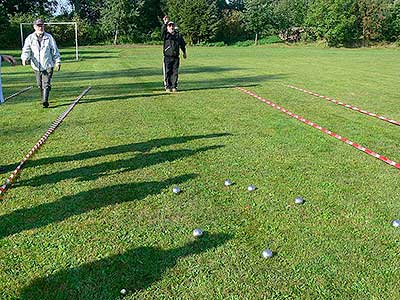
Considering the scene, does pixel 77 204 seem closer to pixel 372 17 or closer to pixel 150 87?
pixel 150 87

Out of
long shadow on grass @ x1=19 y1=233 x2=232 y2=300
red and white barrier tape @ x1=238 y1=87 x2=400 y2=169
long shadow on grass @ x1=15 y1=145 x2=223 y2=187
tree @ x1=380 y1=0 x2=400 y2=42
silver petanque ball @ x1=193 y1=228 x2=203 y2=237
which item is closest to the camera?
long shadow on grass @ x1=19 y1=233 x2=232 y2=300

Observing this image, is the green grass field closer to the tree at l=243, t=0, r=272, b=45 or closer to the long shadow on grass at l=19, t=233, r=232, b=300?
the long shadow on grass at l=19, t=233, r=232, b=300

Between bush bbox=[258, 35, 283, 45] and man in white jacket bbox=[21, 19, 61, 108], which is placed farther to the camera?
bush bbox=[258, 35, 283, 45]

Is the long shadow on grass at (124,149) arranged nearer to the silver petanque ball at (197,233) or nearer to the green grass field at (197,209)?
the green grass field at (197,209)

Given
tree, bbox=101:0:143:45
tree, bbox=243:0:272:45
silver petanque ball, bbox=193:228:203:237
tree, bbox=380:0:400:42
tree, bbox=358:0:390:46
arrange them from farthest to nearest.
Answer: tree, bbox=243:0:272:45 < tree, bbox=101:0:143:45 < tree, bbox=358:0:390:46 < tree, bbox=380:0:400:42 < silver petanque ball, bbox=193:228:203:237

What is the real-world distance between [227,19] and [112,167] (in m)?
70.7

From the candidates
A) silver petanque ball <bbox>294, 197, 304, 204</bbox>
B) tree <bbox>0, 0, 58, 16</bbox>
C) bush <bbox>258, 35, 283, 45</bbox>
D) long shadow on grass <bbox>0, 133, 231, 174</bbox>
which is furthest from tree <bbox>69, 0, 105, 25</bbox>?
silver petanque ball <bbox>294, 197, 304, 204</bbox>

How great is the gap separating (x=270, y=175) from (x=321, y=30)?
62450mm

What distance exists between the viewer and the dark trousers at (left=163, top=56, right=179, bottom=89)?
41.2ft

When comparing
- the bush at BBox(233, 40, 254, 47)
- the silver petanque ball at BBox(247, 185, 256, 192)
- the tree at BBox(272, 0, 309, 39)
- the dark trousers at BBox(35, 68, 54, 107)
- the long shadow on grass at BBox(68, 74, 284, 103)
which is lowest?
the silver petanque ball at BBox(247, 185, 256, 192)

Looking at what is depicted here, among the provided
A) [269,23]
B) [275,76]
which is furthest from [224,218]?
[269,23]

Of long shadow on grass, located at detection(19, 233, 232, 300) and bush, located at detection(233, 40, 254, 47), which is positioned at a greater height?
bush, located at detection(233, 40, 254, 47)

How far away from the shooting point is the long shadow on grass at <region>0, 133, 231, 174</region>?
6012 mm

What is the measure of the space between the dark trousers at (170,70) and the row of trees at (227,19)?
137ft
